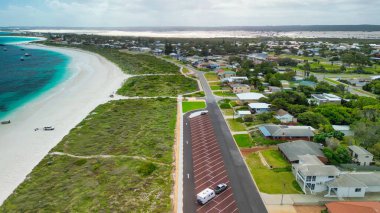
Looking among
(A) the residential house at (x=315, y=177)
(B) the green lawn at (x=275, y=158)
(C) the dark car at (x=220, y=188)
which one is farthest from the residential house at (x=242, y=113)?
(C) the dark car at (x=220, y=188)

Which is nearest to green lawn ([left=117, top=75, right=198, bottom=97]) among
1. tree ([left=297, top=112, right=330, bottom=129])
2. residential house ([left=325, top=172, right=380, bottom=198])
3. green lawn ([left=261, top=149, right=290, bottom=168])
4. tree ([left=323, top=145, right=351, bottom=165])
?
tree ([left=297, top=112, right=330, bottom=129])

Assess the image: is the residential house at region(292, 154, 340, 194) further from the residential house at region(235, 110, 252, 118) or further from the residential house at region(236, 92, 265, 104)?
the residential house at region(236, 92, 265, 104)

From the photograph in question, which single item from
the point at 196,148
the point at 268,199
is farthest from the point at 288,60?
the point at 268,199

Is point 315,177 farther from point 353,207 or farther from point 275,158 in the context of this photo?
point 275,158

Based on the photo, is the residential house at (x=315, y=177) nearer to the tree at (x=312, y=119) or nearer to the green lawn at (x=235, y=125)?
the green lawn at (x=235, y=125)

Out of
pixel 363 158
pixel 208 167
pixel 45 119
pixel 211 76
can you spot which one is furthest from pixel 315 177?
pixel 211 76

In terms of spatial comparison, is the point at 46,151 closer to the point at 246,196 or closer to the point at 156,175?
the point at 156,175
